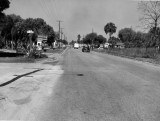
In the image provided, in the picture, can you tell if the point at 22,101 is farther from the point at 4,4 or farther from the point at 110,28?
the point at 110,28

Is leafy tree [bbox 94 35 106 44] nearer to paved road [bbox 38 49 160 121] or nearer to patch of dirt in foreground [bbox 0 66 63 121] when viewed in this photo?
patch of dirt in foreground [bbox 0 66 63 121]

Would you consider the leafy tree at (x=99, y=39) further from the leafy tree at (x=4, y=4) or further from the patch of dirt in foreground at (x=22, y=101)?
the patch of dirt in foreground at (x=22, y=101)

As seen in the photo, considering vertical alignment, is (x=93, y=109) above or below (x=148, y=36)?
below

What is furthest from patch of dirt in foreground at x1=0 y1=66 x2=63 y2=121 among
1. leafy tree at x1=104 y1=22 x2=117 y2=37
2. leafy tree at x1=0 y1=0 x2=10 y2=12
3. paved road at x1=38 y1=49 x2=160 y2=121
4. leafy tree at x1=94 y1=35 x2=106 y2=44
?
leafy tree at x1=94 y1=35 x2=106 y2=44

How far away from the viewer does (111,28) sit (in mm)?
109250

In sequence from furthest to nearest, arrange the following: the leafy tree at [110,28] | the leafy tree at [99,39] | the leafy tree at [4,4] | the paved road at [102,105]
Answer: the leafy tree at [99,39] < the leafy tree at [110,28] < the leafy tree at [4,4] < the paved road at [102,105]

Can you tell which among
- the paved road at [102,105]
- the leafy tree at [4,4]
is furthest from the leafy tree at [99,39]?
the paved road at [102,105]

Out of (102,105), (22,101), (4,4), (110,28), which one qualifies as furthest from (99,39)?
(102,105)

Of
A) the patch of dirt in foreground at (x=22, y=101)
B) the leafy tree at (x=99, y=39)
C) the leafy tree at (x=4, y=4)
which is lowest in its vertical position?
the patch of dirt in foreground at (x=22, y=101)

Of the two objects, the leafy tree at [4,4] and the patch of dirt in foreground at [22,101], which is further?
the leafy tree at [4,4]

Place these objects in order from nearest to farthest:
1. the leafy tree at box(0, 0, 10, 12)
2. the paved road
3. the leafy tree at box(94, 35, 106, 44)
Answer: the paved road
the leafy tree at box(0, 0, 10, 12)
the leafy tree at box(94, 35, 106, 44)

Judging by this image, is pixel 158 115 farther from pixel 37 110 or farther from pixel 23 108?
pixel 23 108

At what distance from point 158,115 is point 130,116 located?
2.28 feet

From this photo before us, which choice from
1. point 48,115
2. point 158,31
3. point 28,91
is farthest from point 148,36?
point 48,115
